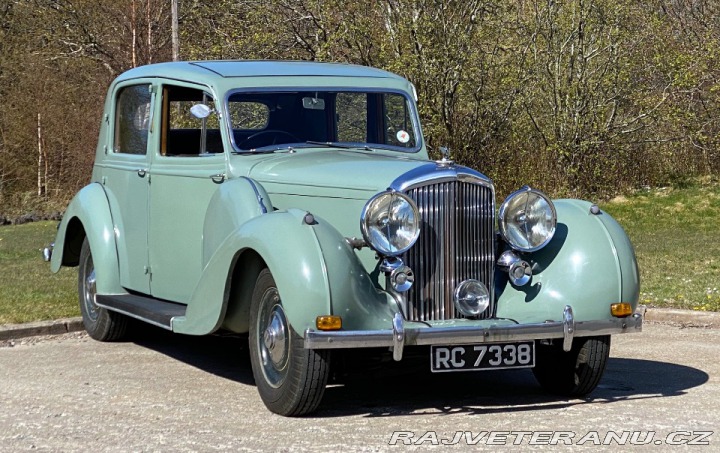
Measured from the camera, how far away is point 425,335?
6086mm

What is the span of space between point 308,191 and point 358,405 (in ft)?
4.13

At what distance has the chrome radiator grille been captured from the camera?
652 cm

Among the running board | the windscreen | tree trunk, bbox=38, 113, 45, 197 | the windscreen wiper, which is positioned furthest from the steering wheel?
tree trunk, bbox=38, 113, 45, 197

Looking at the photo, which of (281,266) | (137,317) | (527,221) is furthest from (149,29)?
(281,266)

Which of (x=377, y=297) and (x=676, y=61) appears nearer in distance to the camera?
(x=377, y=297)

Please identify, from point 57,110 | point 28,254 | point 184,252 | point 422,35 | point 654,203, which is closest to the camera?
point 184,252

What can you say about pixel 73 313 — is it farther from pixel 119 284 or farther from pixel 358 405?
pixel 358 405

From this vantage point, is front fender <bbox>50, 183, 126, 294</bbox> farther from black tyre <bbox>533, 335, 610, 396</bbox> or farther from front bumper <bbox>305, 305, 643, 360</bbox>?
black tyre <bbox>533, 335, 610, 396</bbox>

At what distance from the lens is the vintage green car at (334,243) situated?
20.4ft

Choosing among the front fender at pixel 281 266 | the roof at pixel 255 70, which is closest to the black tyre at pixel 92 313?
the roof at pixel 255 70

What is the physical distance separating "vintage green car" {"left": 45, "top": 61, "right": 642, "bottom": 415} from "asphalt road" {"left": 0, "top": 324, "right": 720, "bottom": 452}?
288 millimetres

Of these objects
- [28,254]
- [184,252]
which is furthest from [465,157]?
[184,252]

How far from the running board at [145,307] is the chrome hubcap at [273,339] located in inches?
37.7

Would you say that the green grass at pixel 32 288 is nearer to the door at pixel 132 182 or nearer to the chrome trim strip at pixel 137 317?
the chrome trim strip at pixel 137 317
